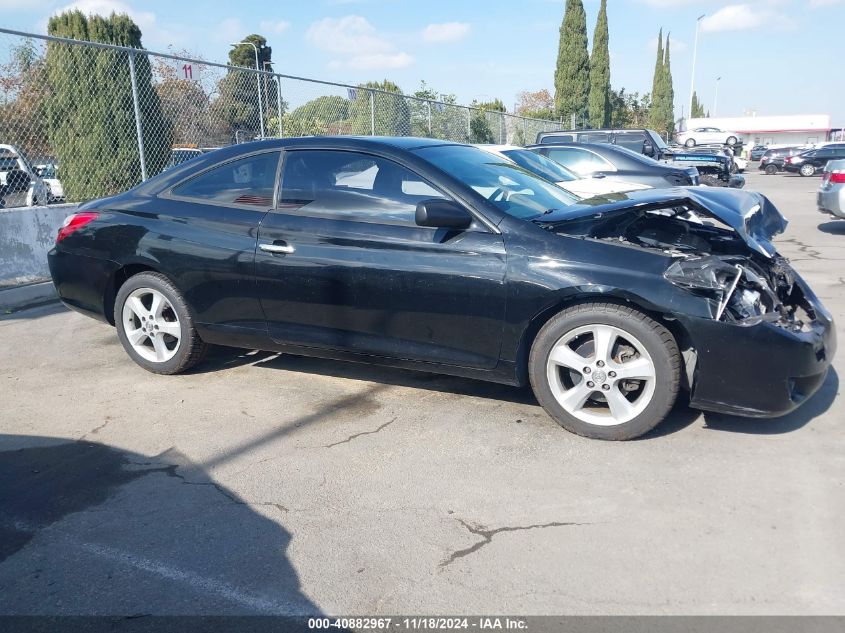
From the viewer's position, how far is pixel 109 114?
32.3 ft

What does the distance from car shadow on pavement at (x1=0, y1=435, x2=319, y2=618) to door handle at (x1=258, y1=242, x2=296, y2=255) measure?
55.7 inches

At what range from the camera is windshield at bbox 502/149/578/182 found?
25.7 feet

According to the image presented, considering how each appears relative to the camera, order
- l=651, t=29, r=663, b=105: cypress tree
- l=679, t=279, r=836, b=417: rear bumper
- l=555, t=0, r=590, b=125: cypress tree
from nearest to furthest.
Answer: l=679, t=279, r=836, b=417: rear bumper → l=555, t=0, r=590, b=125: cypress tree → l=651, t=29, r=663, b=105: cypress tree

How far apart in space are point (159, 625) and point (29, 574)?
0.71 meters

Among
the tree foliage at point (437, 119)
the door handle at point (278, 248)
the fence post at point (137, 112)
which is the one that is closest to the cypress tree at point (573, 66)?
the tree foliage at point (437, 119)

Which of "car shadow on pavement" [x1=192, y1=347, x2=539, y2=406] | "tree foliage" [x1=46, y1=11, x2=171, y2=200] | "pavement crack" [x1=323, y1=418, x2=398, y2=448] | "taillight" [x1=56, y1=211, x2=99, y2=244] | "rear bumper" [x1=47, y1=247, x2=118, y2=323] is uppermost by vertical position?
"tree foliage" [x1=46, y1=11, x2=171, y2=200]

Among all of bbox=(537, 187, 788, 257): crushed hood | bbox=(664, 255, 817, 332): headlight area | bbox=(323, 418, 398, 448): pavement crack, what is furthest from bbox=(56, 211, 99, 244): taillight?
bbox=(664, 255, 817, 332): headlight area

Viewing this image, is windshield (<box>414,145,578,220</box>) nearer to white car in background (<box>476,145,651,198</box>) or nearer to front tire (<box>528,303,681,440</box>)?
front tire (<box>528,303,681,440</box>)

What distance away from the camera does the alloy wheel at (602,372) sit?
12.8 feet

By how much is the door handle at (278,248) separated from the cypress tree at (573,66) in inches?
1503

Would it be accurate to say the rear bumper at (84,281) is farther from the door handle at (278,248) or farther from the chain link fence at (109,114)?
the chain link fence at (109,114)

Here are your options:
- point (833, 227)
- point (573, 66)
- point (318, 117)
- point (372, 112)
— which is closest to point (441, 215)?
point (318, 117)

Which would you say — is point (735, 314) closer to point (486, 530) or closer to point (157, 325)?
point (486, 530)

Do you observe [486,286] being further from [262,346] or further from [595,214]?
[262,346]
